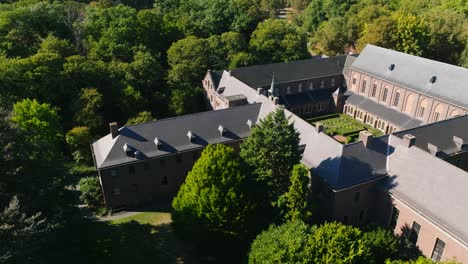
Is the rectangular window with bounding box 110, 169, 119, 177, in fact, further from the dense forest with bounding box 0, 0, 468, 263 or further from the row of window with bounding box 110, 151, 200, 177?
the dense forest with bounding box 0, 0, 468, 263

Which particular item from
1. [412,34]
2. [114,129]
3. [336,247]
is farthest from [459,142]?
[412,34]

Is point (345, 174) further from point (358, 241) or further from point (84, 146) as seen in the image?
point (84, 146)

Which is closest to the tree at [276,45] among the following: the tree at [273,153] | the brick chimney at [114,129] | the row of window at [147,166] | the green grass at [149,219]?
the row of window at [147,166]

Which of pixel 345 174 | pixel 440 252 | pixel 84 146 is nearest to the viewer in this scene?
pixel 440 252

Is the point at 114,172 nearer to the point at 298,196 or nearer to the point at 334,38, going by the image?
the point at 298,196

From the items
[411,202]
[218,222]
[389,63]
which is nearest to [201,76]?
[389,63]

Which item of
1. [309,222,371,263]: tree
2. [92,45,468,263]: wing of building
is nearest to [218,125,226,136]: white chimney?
[92,45,468,263]: wing of building
